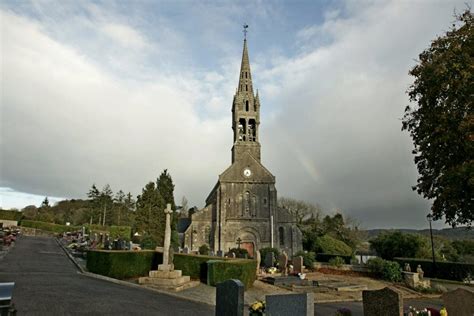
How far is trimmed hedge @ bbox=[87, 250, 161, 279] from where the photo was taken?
15.8m

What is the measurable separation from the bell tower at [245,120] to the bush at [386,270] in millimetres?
24203

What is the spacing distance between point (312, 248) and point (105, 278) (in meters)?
29.5

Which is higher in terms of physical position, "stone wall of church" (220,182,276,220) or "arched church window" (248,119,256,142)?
"arched church window" (248,119,256,142)

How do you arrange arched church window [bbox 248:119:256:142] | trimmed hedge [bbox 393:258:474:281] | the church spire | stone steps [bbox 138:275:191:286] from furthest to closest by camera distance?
the church spire < arched church window [bbox 248:119:256:142] < trimmed hedge [bbox 393:258:474:281] < stone steps [bbox 138:275:191:286]

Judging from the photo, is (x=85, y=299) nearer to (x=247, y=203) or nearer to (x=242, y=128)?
(x=247, y=203)

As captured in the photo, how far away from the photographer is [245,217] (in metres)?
39.6

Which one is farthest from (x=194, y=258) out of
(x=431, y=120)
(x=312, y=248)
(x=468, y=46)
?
(x=312, y=248)

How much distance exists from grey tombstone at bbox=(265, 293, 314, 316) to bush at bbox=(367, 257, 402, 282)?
58.1 ft

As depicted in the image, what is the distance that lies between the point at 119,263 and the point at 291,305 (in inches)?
495

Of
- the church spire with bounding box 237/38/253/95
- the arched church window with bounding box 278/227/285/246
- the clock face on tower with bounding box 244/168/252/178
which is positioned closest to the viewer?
the arched church window with bounding box 278/227/285/246

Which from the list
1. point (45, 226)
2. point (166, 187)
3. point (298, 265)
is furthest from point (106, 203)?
point (298, 265)

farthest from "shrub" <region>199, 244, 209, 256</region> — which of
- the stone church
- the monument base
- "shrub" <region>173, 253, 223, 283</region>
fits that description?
the monument base

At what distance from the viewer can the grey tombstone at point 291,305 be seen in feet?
17.6

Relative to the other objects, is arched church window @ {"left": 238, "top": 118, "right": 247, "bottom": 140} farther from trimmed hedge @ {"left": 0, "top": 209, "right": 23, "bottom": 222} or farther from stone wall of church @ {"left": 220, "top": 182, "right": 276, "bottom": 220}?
trimmed hedge @ {"left": 0, "top": 209, "right": 23, "bottom": 222}
